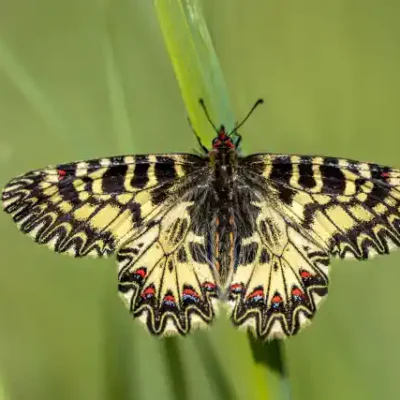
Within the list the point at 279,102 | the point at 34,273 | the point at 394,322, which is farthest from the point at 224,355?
the point at 279,102

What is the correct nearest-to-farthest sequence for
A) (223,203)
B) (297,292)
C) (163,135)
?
1. (297,292)
2. (223,203)
3. (163,135)

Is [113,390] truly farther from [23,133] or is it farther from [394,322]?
[23,133]

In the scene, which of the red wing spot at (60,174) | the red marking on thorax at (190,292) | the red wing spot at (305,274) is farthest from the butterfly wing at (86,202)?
the red wing spot at (305,274)

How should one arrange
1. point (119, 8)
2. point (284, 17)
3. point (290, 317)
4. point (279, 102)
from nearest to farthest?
point (290, 317) → point (119, 8) → point (279, 102) → point (284, 17)

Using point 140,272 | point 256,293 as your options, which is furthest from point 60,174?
point 256,293

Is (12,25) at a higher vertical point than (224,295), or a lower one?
higher

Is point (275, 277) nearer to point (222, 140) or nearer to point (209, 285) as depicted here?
point (209, 285)

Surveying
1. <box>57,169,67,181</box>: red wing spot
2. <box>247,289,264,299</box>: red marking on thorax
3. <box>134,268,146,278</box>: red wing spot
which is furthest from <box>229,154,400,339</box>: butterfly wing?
<box>57,169,67,181</box>: red wing spot
